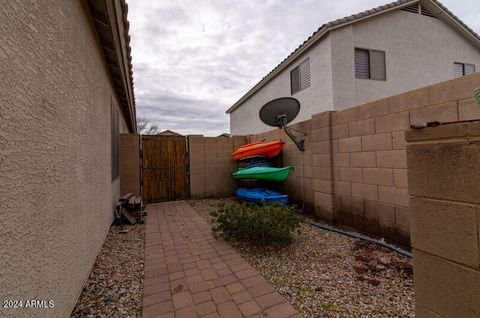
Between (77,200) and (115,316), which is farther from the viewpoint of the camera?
(77,200)

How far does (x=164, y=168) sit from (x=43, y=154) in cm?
565

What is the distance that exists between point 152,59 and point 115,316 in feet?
25.7

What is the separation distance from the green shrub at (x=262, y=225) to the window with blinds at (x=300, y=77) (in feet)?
20.7

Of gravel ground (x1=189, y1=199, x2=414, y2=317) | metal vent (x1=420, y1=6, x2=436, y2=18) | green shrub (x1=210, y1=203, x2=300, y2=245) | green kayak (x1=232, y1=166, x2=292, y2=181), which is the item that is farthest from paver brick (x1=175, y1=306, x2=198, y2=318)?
metal vent (x1=420, y1=6, x2=436, y2=18)

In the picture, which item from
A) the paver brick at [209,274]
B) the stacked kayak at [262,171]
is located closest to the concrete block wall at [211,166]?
the stacked kayak at [262,171]

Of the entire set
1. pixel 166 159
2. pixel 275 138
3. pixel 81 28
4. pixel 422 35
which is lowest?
pixel 166 159

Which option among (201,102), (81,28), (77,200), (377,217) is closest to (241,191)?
(377,217)

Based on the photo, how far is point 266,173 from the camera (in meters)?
5.18

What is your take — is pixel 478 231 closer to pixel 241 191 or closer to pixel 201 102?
pixel 241 191

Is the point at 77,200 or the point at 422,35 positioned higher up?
the point at 422,35

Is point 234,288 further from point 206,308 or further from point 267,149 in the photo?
point 267,149

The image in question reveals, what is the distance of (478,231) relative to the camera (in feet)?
2.70

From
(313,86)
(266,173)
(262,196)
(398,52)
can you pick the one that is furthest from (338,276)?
(398,52)

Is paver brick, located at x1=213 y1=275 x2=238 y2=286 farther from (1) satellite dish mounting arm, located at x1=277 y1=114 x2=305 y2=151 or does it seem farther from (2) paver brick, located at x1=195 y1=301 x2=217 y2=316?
(1) satellite dish mounting arm, located at x1=277 y1=114 x2=305 y2=151
